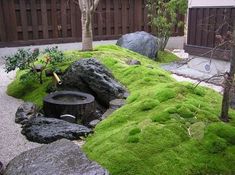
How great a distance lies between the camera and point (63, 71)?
25.2 feet

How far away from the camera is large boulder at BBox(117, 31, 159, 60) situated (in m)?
12.1

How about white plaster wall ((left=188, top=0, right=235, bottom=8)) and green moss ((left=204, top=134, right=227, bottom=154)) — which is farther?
white plaster wall ((left=188, top=0, right=235, bottom=8))

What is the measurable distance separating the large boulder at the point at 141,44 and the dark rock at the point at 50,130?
7294mm

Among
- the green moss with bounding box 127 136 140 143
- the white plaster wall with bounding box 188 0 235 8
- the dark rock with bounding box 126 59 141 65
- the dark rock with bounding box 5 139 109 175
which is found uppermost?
the white plaster wall with bounding box 188 0 235 8

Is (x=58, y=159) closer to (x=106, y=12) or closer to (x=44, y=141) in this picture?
(x=44, y=141)

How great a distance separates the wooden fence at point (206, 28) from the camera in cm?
897

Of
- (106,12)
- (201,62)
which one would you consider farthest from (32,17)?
(201,62)

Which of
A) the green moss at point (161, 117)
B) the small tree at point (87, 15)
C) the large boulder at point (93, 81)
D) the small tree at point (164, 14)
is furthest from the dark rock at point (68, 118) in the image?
the small tree at point (164, 14)

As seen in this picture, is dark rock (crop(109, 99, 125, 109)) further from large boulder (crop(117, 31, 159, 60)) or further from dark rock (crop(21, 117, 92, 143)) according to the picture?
large boulder (crop(117, 31, 159, 60))

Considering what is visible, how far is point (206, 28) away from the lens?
9859mm

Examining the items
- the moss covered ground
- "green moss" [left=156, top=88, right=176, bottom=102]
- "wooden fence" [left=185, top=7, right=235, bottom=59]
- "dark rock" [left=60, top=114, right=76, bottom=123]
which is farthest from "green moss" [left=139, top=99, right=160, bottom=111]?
"wooden fence" [left=185, top=7, right=235, bottom=59]

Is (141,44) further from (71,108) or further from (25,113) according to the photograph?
(25,113)

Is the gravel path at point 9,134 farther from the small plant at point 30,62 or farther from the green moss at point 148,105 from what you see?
the green moss at point 148,105

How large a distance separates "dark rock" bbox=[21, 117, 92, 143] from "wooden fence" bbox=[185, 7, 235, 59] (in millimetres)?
5300
